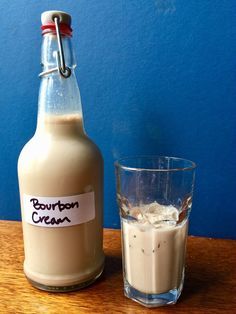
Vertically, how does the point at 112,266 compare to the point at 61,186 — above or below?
below

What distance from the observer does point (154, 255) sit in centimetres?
34

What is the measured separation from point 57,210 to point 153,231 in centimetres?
11

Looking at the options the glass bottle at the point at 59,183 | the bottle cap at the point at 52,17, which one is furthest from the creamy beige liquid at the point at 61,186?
the bottle cap at the point at 52,17

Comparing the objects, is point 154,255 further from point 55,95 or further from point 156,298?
point 55,95

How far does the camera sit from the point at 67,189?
0.35m

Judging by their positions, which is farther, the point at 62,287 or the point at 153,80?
the point at 153,80

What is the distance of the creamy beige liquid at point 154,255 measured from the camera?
33 cm

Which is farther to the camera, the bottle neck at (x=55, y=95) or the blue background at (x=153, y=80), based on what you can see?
the blue background at (x=153, y=80)

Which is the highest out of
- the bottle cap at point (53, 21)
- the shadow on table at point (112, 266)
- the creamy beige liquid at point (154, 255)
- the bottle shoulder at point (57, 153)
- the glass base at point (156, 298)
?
the bottle cap at point (53, 21)

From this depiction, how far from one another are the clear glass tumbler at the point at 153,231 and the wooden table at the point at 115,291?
18 millimetres

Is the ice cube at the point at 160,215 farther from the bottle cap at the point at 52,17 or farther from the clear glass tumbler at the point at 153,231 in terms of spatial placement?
the bottle cap at the point at 52,17

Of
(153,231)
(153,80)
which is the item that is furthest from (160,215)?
(153,80)

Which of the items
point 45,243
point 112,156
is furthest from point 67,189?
point 112,156

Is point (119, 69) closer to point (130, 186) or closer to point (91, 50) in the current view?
point (91, 50)
